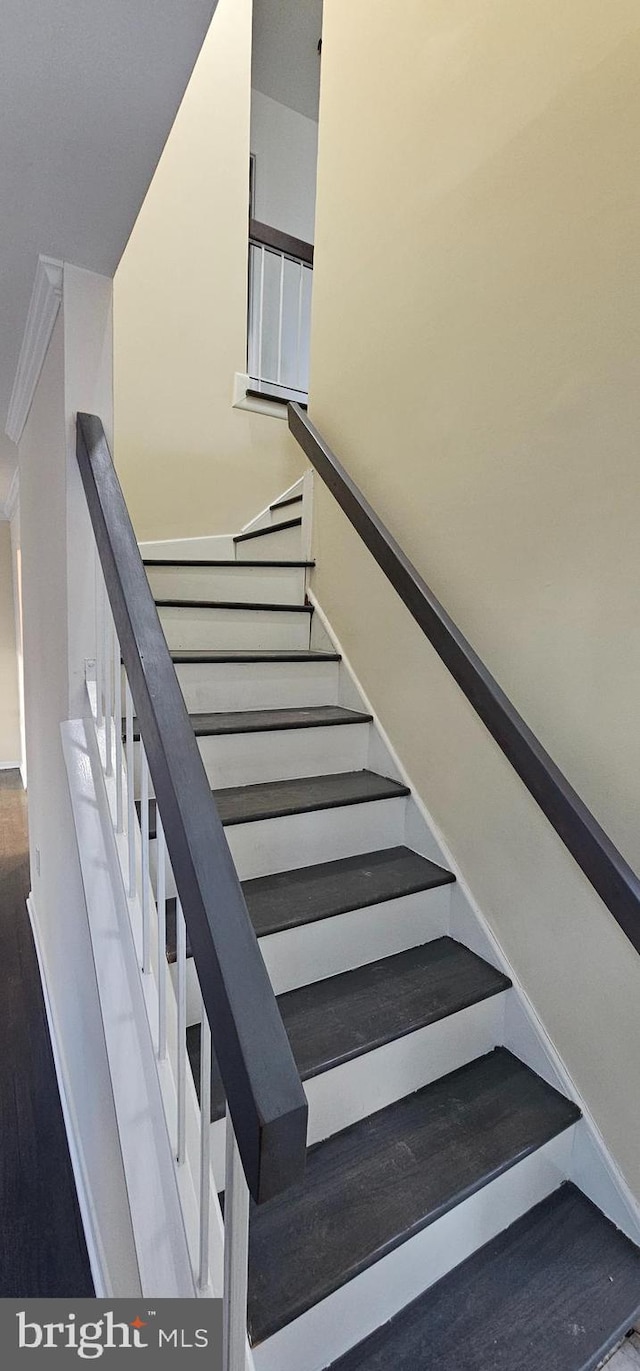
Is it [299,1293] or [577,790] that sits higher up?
[577,790]

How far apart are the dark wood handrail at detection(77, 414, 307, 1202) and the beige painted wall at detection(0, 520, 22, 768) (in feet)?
16.1

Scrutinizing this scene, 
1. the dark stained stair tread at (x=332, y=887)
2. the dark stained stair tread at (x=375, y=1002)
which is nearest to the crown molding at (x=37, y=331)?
the dark stained stair tread at (x=332, y=887)

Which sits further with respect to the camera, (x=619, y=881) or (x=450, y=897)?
(x=450, y=897)

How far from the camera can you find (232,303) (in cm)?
334

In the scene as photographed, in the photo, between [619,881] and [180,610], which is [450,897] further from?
[180,610]

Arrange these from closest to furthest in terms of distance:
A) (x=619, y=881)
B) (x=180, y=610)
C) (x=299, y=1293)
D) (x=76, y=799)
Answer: (x=299, y=1293) → (x=619, y=881) → (x=76, y=799) → (x=180, y=610)

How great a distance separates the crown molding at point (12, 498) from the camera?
11.9 ft

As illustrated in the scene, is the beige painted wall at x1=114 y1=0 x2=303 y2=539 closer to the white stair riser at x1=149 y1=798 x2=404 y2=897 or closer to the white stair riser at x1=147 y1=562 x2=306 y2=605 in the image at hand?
the white stair riser at x1=147 y1=562 x2=306 y2=605

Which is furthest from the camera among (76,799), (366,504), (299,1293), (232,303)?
(232,303)

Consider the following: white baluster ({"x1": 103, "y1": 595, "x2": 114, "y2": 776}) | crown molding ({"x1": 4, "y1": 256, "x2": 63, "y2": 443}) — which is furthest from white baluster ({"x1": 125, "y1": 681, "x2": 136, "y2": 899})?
crown molding ({"x1": 4, "y1": 256, "x2": 63, "y2": 443})

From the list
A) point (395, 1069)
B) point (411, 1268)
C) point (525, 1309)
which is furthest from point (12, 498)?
point (525, 1309)

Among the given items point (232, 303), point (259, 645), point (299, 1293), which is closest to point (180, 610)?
point (259, 645)

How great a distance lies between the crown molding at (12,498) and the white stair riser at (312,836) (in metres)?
2.82

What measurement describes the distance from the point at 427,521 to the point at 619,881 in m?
1.14
